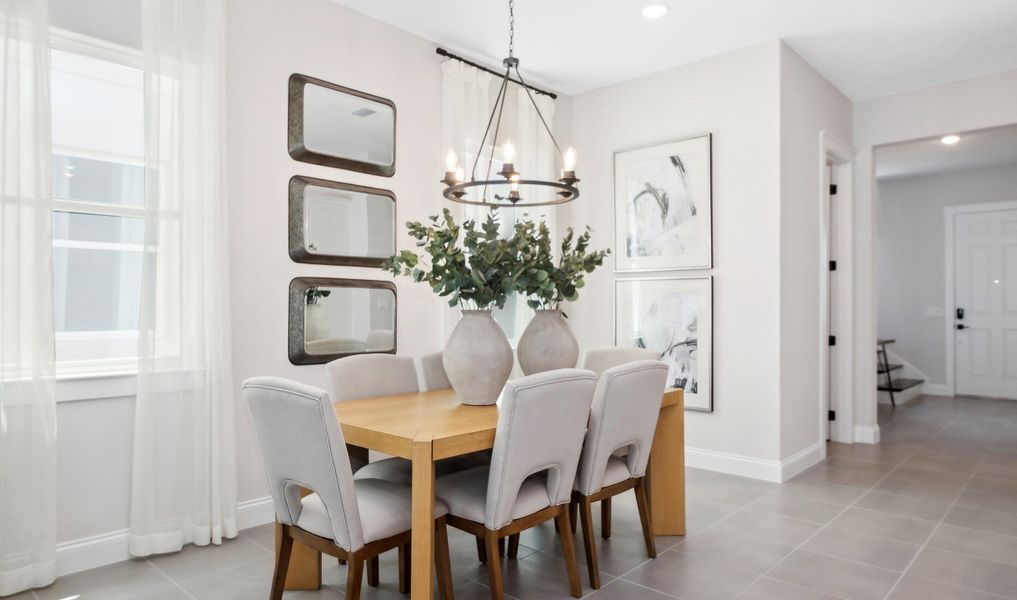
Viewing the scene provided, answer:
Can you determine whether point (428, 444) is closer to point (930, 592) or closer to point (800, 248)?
point (930, 592)

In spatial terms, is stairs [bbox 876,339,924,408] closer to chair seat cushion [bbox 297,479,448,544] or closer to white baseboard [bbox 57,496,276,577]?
chair seat cushion [bbox 297,479,448,544]

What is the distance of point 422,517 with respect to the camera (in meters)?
1.95

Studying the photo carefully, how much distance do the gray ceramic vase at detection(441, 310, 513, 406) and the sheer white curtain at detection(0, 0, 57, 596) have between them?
1.57m

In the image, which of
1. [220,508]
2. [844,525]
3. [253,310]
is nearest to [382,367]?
[253,310]

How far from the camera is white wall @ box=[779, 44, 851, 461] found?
→ 412cm

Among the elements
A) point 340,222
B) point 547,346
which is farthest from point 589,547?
point 340,222

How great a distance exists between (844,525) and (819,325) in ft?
5.82

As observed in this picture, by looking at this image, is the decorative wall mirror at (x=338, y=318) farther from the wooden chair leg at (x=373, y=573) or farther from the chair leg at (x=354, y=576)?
the chair leg at (x=354, y=576)

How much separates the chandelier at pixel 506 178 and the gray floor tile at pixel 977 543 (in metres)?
2.37

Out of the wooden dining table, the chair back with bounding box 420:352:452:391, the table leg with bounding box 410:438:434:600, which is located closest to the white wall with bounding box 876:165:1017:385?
the wooden dining table

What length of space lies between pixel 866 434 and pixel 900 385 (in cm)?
257

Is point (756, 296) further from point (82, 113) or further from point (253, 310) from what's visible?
point (82, 113)

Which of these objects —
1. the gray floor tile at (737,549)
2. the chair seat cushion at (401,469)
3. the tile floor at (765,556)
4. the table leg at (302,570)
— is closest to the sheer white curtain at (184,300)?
the tile floor at (765,556)

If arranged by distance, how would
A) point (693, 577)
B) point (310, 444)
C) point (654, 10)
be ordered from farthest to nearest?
point (654, 10)
point (693, 577)
point (310, 444)
